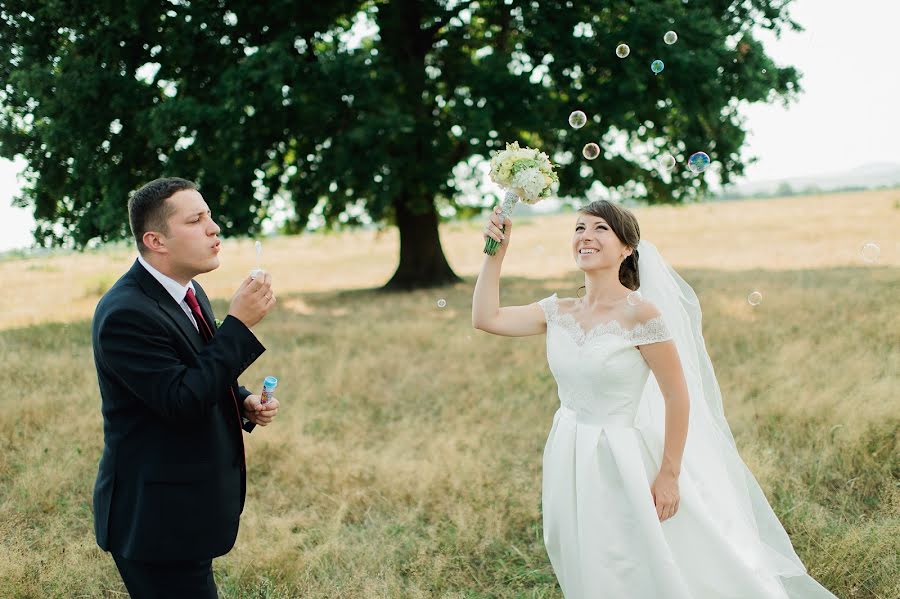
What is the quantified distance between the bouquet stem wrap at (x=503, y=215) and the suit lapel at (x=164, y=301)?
1.49 m

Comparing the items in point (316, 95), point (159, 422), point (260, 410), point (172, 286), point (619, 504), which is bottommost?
point (619, 504)

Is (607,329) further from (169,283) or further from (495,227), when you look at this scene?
(169,283)

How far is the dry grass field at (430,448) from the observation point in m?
4.57

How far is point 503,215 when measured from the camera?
3.49 m

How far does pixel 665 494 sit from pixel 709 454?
22.2 inches

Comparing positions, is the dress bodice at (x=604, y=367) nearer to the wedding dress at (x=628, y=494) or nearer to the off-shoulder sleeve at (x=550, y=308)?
the wedding dress at (x=628, y=494)

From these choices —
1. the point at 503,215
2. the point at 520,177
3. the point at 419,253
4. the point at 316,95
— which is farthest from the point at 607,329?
the point at 419,253

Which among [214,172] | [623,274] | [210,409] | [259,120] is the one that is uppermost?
[259,120]

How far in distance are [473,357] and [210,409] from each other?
741cm

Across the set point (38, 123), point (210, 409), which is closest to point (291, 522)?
point (210, 409)

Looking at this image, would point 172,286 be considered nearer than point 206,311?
Yes

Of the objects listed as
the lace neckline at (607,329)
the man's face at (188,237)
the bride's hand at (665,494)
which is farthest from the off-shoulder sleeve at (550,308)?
the man's face at (188,237)

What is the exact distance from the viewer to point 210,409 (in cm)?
282

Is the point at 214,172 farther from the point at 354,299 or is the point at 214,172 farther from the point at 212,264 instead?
the point at 212,264
